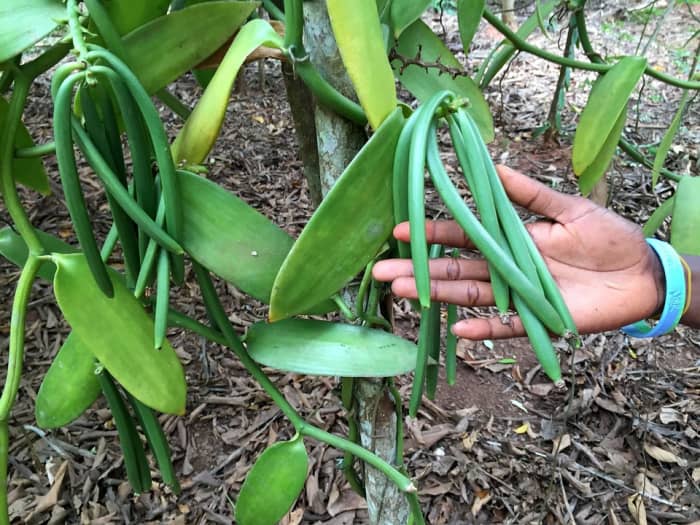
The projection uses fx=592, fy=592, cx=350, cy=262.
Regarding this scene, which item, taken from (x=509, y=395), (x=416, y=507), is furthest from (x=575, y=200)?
(x=509, y=395)

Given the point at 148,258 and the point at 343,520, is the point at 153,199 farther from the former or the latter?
the point at 343,520

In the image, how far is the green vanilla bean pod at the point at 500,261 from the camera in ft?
1.35

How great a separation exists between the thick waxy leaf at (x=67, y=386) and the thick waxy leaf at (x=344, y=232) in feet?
0.68

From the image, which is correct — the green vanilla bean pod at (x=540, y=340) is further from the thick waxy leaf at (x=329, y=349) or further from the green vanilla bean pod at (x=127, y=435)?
the green vanilla bean pod at (x=127, y=435)

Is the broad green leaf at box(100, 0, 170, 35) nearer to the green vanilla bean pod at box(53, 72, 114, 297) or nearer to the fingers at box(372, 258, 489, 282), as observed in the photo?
the green vanilla bean pod at box(53, 72, 114, 297)

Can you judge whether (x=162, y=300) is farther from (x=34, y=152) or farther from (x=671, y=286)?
(x=671, y=286)

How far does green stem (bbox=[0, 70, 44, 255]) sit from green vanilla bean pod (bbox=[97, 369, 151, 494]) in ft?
0.44

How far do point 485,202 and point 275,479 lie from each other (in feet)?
1.07

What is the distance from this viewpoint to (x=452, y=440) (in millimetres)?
1184

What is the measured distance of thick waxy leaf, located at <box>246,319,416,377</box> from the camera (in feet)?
1.66

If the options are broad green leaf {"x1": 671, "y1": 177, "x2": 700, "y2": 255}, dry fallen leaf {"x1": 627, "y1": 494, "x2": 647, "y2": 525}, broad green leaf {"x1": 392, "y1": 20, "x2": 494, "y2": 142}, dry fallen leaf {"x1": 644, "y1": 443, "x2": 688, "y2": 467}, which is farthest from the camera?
dry fallen leaf {"x1": 644, "y1": 443, "x2": 688, "y2": 467}

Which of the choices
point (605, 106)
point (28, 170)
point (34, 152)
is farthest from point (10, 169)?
point (605, 106)

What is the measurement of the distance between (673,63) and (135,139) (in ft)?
9.13

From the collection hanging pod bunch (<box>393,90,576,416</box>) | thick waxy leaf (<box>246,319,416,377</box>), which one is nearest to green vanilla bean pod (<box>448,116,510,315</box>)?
hanging pod bunch (<box>393,90,576,416</box>)
